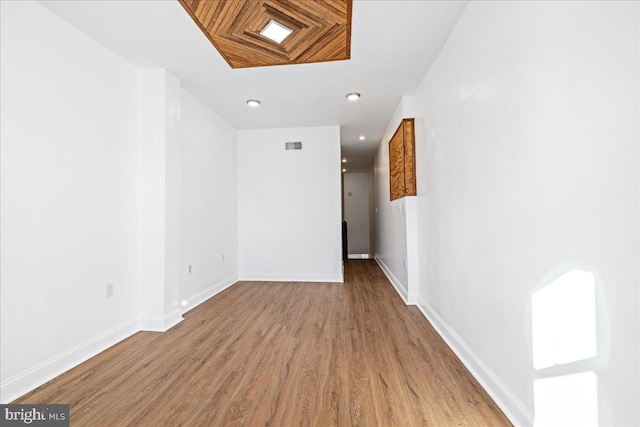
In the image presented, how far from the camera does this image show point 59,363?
1.92 m

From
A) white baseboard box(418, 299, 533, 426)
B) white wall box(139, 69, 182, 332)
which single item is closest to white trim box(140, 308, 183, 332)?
white wall box(139, 69, 182, 332)

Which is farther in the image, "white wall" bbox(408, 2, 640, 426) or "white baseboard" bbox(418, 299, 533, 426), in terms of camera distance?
"white baseboard" bbox(418, 299, 533, 426)

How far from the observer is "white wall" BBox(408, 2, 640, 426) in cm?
87

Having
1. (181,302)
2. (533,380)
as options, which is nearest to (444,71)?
(533,380)

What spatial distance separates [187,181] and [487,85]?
3067 mm

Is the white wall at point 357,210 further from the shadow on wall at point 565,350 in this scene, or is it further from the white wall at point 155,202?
the shadow on wall at point 565,350

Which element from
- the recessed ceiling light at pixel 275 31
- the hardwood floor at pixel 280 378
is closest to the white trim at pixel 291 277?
the hardwood floor at pixel 280 378

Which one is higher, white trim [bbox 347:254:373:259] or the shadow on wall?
the shadow on wall

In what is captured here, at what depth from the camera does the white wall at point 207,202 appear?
3.32 m

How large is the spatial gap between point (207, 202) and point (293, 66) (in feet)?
6.85

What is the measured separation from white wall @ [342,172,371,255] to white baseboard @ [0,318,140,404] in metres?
6.19

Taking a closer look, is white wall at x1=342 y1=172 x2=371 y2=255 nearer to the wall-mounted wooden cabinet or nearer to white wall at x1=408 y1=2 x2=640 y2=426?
the wall-mounted wooden cabinet

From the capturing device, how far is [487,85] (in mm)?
1647

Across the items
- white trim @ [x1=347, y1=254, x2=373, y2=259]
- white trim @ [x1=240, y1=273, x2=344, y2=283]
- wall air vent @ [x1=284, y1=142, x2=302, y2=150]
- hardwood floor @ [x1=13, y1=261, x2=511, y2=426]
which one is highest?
wall air vent @ [x1=284, y1=142, x2=302, y2=150]
